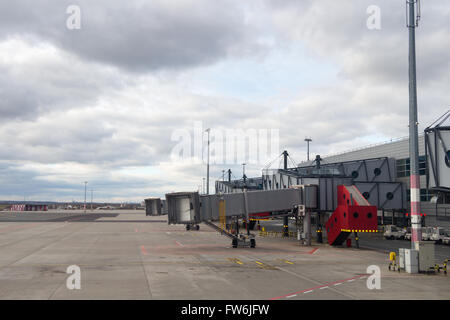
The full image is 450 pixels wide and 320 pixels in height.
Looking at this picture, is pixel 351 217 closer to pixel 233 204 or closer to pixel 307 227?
pixel 307 227

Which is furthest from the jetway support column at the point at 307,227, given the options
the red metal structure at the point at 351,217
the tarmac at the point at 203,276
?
the tarmac at the point at 203,276

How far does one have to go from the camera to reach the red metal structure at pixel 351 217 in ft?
142

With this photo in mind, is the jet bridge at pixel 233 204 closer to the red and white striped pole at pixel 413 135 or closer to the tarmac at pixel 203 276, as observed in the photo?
the tarmac at pixel 203 276

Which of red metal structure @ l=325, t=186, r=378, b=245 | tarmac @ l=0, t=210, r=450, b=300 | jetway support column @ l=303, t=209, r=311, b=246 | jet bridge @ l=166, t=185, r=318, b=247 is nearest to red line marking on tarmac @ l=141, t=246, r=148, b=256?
tarmac @ l=0, t=210, r=450, b=300

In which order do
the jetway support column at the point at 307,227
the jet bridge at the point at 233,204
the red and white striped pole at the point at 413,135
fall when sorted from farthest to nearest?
the jetway support column at the point at 307,227 < the jet bridge at the point at 233,204 < the red and white striped pole at the point at 413,135

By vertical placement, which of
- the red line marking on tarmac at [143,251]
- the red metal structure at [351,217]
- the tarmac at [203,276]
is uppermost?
the red metal structure at [351,217]

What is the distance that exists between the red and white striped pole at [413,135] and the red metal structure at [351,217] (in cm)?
1477

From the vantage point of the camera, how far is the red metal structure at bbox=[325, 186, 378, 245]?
142 feet

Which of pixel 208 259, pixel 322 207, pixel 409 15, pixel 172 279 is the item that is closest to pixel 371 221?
pixel 322 207

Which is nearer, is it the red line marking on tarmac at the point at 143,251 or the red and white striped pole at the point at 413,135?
the red and white striped pole at the point at 413,135

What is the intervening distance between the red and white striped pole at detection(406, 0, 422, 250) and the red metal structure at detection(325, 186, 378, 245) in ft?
48.4

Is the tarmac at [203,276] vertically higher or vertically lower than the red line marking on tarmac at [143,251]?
higher

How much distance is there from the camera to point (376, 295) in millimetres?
20250

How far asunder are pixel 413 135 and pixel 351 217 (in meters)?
16.8
